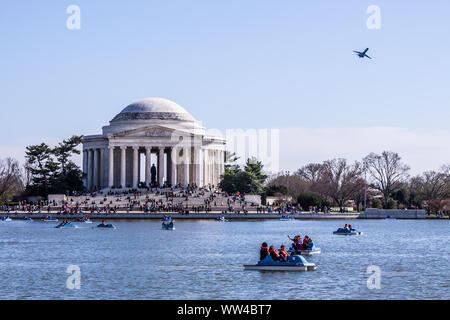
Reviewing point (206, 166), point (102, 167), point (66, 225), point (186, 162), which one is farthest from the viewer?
point (206, 166)

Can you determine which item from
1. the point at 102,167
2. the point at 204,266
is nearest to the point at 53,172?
the point at 102,167

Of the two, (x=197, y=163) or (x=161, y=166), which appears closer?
(x=197, y=163)

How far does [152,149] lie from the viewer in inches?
6452

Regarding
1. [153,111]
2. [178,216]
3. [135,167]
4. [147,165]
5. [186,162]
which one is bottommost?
[178,216]

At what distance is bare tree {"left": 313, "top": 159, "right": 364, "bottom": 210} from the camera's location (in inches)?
6235

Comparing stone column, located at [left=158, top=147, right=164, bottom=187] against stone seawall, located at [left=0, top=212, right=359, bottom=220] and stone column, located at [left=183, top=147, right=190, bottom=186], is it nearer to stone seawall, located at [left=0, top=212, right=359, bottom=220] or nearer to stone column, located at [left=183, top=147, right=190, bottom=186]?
stone column, located at [left=183, top=147, right=190, bottom=186]

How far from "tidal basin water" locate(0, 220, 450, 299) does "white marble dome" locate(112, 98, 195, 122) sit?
74439mm

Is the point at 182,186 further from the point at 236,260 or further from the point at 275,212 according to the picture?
the point at 236,260

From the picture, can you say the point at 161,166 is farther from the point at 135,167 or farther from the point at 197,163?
the point at 197,163

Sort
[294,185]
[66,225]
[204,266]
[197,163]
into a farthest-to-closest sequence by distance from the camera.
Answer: [294,185] < [197,163] < [66,225] < [204,266]

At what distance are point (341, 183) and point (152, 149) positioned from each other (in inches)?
1368

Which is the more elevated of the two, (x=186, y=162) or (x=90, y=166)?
(x=186, y=162)
